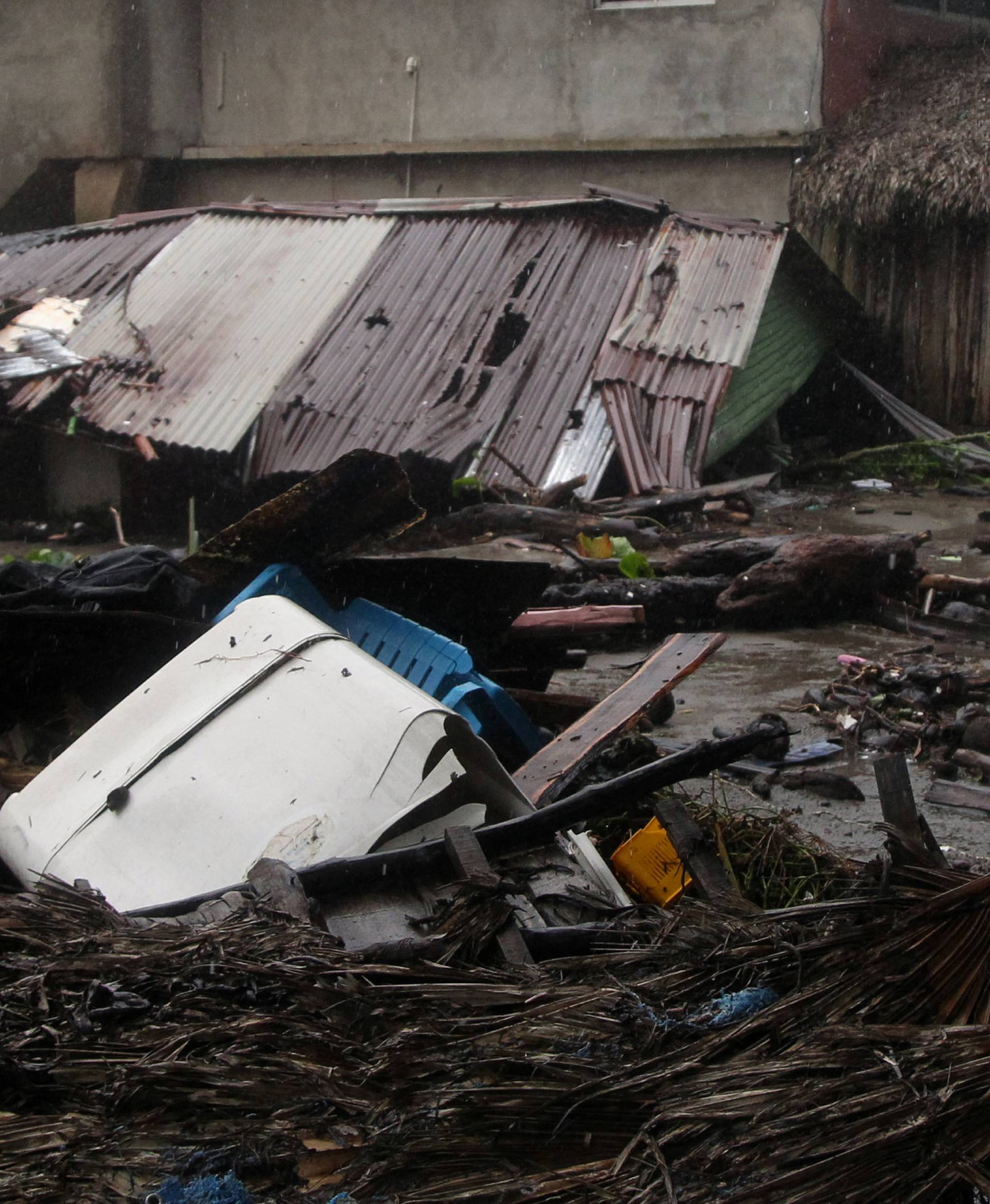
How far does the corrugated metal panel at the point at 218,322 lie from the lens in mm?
11508

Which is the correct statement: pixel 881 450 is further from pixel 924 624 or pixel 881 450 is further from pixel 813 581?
pixel 924 624

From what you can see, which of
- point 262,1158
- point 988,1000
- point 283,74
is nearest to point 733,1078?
point 988,1000

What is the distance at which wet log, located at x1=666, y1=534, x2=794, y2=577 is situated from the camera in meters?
8.23

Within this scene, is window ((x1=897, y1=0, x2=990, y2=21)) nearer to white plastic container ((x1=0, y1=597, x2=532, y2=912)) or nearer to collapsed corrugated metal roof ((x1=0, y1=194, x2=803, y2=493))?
collapsed corrugated metal roof ((x1=0, y1=194, x2=803, y2=493))

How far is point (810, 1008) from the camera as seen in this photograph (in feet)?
7.74

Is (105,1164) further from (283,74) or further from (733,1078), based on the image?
(283,74)

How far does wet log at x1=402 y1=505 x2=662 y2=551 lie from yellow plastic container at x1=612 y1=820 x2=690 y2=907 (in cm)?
605

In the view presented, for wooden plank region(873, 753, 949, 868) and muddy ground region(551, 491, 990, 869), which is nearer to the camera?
wooden plank region(873, 753, 949, 868)

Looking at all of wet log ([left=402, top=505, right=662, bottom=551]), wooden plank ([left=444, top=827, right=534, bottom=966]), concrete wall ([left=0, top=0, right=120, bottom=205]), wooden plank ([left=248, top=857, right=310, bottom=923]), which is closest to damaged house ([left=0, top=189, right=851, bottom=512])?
wet log ([left=402, top=505, right=662, bottom=551])

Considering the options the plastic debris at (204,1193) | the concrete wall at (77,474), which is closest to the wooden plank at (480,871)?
the plastic debris at (204,1193)

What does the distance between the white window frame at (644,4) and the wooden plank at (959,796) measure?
12.5 meters

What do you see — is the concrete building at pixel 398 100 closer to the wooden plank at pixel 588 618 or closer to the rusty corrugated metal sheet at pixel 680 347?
the rusty corrugated metal sheet at pixel 680 347

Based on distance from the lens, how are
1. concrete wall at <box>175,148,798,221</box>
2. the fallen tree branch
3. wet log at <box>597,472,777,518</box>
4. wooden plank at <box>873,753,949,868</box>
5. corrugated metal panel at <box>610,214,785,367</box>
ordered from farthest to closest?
concrete wall at <box>175,148,798,221</box> < the fallen tree branch < corrugated metal panel at <box>610,214,785,367</box> < wet log at <box>597,472,777,518</box> < wooden plank at <box>873,753,949,868</box>

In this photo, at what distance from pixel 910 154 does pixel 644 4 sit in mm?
3940
